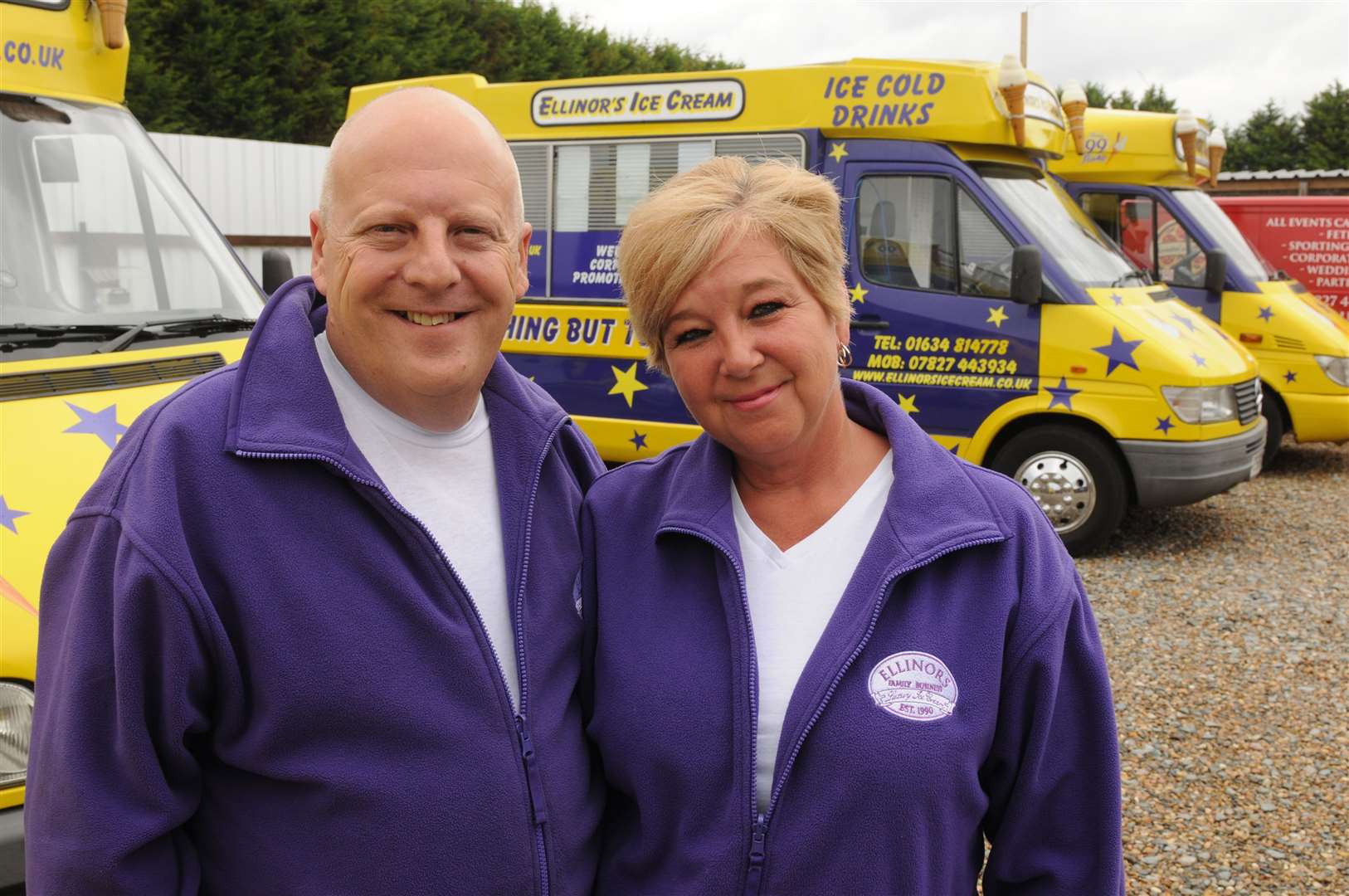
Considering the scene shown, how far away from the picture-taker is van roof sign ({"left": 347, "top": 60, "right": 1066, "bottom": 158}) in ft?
24.2

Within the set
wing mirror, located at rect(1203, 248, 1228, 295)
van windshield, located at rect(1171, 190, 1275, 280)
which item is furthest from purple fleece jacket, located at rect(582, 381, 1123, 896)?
van windshield, located at rect(1171, 190, 1275, 280)

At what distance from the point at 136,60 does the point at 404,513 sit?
12.6m

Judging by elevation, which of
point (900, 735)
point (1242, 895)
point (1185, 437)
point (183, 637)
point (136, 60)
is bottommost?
point (1242, 895)

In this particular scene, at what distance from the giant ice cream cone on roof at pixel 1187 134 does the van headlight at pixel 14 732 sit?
10.2 m

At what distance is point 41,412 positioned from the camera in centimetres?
316

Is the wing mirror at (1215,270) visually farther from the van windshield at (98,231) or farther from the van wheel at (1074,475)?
the van windshield at (98,231)

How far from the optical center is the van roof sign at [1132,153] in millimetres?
10469

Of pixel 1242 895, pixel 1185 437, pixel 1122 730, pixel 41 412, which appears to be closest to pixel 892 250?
pixel 1185 437

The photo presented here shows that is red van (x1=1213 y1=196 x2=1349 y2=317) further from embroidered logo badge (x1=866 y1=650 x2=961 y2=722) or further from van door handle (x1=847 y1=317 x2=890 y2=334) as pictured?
embroidered logo badge (x1=866 y1=650 x2=961 y2=722)

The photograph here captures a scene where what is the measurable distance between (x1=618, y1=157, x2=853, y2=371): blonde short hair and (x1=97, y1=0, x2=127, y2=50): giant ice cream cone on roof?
121 inches

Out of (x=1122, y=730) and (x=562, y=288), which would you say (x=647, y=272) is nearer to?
(x=1122, y=730)

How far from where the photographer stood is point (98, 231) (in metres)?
4.05

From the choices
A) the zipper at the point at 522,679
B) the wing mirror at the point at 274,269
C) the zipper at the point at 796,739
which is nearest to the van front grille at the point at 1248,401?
the wing mirror at the point at 274,269

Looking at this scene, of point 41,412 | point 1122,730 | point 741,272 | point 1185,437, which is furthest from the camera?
point 1185,437
